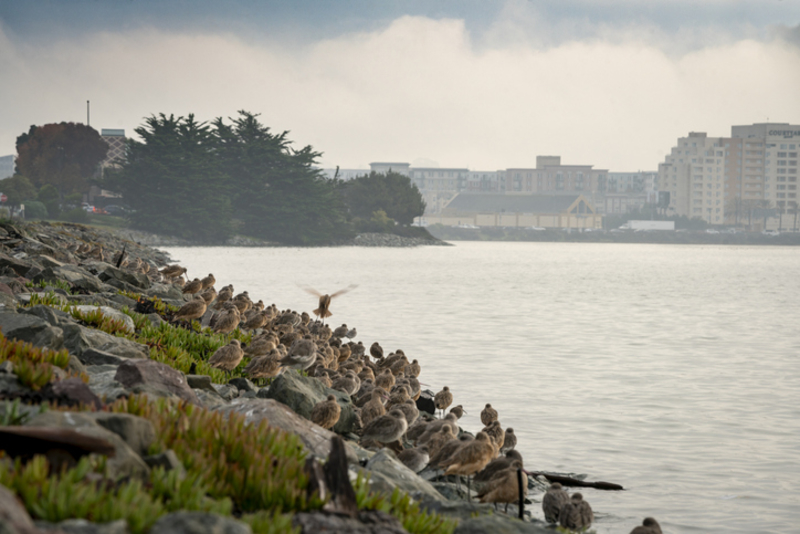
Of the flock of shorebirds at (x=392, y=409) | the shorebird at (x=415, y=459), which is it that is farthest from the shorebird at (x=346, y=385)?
the shorebird at (x=415, y=459)

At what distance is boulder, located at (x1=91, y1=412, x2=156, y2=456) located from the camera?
577 centimetres

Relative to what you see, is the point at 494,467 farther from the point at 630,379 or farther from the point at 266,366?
the point at 630,379

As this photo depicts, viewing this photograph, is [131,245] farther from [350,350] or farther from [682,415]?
[682,415]

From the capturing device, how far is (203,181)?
111 meters

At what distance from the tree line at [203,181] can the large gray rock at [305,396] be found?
94.2m

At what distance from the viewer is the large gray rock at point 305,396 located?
1102 cm

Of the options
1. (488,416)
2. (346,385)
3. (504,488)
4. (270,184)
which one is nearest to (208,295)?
(346,385)

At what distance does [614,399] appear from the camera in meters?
17.2

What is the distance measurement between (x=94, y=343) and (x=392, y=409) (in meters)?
4.43

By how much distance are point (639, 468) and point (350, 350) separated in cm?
927

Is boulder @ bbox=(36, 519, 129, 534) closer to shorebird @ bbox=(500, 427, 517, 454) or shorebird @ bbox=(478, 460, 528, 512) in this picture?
shorebird @ bbox=(478, 460, 528, 512)

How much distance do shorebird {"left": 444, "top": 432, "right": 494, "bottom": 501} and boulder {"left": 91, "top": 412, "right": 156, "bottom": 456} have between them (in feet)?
13.8

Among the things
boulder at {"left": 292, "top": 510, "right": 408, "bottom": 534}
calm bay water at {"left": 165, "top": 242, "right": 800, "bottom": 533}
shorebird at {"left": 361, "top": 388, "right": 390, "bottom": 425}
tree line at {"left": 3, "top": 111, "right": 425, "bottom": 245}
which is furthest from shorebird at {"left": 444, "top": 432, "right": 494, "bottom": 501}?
tree line at {"left": 3, "top": 111, "right": 425, "bottom": 245}

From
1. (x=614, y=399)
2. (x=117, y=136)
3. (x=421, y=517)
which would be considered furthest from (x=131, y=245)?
(x=117, y=136)
